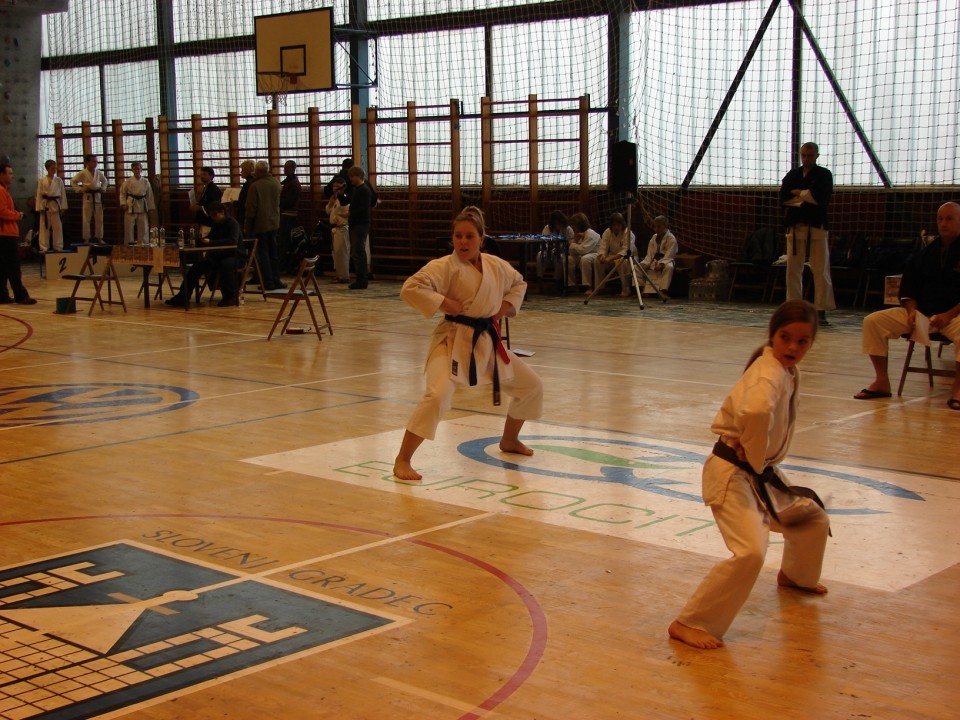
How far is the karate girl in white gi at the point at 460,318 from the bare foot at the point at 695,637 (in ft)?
6.92

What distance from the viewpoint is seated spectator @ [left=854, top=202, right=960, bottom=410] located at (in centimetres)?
740

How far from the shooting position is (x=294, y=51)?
→ 1731 cm

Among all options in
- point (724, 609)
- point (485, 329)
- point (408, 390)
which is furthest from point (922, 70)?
point (724, 609)

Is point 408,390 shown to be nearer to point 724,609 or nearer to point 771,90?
point 724,609

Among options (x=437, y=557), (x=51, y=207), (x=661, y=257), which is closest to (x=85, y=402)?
(x=437, y=557)

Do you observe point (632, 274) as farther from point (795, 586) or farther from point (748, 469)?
point (748, 469)

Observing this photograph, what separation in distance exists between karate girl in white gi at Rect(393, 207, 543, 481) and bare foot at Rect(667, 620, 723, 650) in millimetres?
2108

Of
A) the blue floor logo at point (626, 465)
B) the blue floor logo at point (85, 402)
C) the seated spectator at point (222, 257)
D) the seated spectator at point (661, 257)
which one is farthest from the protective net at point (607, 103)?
the blue floor logo at point (85, 402)

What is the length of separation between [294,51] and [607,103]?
5046 mm

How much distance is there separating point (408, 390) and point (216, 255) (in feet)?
19.7

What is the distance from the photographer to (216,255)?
13.1m

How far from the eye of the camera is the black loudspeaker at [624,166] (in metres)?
12.5

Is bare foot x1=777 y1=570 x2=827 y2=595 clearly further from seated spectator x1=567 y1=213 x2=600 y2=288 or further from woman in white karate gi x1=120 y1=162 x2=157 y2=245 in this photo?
woman in white karate gi x1=120 y1=162 x2=157 y2=245

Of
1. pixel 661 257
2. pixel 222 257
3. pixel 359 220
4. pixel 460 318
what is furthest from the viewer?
pixel 359 220
